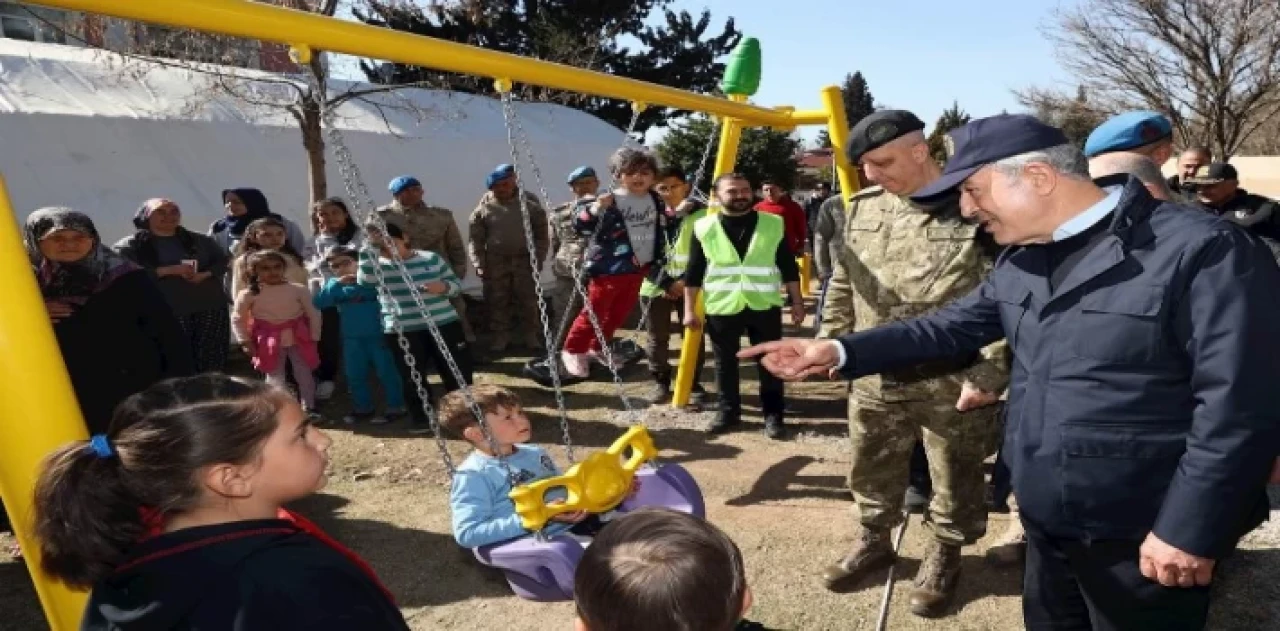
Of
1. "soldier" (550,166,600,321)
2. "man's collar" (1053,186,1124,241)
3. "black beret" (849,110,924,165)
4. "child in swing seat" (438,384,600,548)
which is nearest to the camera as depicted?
"man's collar" (1053,186,1124,241)

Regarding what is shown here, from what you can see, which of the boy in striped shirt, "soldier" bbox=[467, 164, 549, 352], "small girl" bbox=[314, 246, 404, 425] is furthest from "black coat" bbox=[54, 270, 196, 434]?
"soldier" bbox=[467, 164, 549, 352]

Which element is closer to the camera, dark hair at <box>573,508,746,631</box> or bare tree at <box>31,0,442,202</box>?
dark hair at <box>573,508,746,631</box>

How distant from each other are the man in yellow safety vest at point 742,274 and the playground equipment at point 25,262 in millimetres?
1971

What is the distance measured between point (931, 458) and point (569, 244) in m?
4.38

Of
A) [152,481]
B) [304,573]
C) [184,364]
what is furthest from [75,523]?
[184,364]

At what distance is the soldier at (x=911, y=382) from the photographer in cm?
296

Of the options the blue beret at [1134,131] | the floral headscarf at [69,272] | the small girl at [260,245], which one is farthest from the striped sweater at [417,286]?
the blue beret at [1134,131]

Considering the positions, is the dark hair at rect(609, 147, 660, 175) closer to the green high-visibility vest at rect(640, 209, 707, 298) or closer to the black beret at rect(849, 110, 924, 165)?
the green high-visibility vest at rect(640, 209, 707, 298)

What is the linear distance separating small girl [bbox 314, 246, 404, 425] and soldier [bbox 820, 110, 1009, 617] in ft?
11.7

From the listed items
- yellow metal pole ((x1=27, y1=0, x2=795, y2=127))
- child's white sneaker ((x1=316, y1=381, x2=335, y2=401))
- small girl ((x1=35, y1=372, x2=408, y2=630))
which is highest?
yellow metal pole ((x1=27, y1=0, x2=795, y2=127))

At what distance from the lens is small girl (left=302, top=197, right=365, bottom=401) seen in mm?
6266

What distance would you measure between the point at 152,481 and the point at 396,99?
33.5ft

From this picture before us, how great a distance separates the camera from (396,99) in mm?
10891

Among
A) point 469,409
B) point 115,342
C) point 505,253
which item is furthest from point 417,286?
point 469,409
